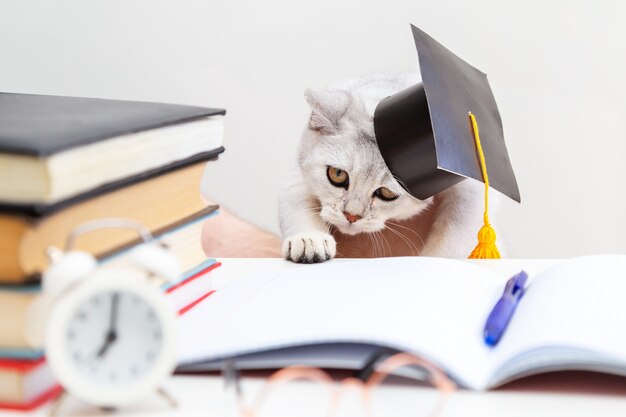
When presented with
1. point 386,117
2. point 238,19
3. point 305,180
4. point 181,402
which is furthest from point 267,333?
point 238,19

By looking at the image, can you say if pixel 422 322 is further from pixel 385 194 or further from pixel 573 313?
pixel 385 194

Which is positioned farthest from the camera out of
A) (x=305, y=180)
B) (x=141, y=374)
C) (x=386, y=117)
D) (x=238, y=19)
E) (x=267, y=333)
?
(x=238, y=19)

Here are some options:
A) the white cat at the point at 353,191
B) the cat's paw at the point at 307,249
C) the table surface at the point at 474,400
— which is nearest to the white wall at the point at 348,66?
the white cat at the point at 353,191

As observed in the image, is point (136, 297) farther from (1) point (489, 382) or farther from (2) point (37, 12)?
(2) point (37, 12)

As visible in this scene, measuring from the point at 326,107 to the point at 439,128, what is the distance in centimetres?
50

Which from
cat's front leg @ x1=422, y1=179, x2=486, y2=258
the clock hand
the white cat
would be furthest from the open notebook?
cat's front leg @ x1=422, y1=179, x2=486, y2=258

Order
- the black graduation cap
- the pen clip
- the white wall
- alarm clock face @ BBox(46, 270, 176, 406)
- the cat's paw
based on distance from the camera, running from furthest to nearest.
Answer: the white wall → the cat's paw → the black graduation cap → the pen clip → alarm clock face @ BBox(46, 270, 176, 406)

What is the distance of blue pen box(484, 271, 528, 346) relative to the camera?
0.66 m

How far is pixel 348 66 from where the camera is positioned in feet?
6.94

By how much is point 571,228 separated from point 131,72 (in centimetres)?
132

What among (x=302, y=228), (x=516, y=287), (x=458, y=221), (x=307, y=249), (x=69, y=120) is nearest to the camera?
(x=69, y=120)

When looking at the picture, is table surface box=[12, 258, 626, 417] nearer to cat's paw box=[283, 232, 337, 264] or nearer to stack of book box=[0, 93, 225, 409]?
stack of book box=[0, 93, 225, 409]

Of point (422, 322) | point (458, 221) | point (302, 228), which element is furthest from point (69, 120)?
point (458, 221)

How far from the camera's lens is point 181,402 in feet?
1.82
